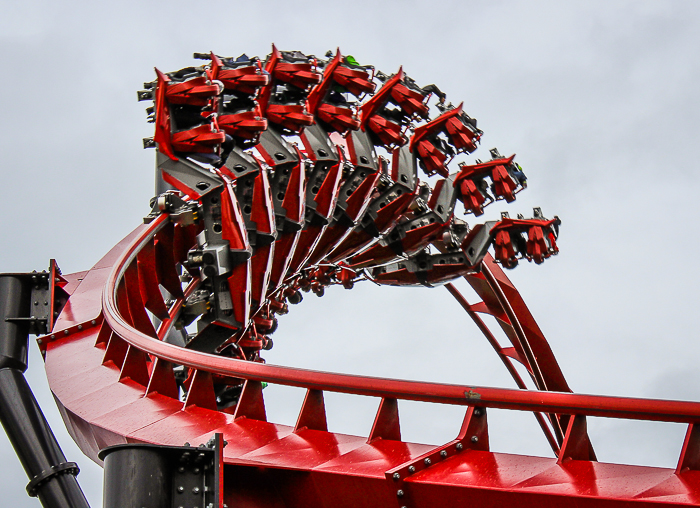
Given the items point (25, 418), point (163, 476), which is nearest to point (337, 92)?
point (25, 418)

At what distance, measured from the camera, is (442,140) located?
11.6m

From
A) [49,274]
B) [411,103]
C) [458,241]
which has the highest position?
[411,103]

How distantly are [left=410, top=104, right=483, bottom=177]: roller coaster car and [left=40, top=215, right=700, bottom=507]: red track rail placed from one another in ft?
20.9

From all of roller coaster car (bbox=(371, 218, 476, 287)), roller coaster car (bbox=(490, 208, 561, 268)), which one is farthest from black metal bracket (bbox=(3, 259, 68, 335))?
roller coaster car (bbox=(490, 208, 561, 268))

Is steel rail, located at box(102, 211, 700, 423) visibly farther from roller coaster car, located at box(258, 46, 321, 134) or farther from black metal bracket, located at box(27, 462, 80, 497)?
roller coaster car, located at box(258, 46, 321, 134)

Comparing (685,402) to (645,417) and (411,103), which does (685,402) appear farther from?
(411,103)

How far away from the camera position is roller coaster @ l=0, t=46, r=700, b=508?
3.73 meters

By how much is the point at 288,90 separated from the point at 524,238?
4.48m

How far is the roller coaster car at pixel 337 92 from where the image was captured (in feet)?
32.0

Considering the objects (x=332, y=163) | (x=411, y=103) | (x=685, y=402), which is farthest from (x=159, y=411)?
(x=411, y=103)

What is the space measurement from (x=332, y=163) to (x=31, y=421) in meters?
4.92

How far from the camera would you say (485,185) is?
12156mm

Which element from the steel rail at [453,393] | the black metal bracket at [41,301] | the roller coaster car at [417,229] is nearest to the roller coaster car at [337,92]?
the roller coaster car at [417,229]

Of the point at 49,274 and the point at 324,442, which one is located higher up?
the point at 49,274
